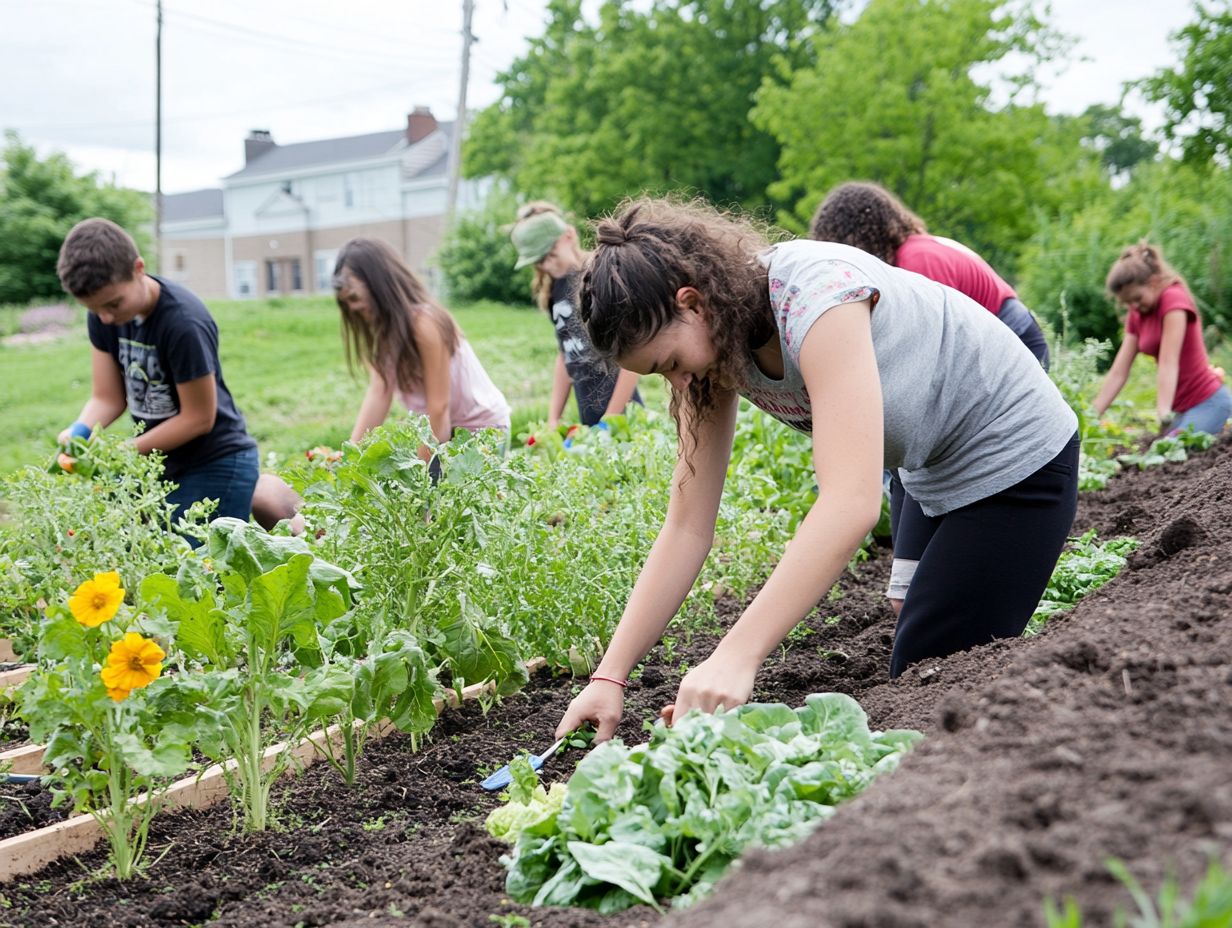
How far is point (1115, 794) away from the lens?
136 centimetres

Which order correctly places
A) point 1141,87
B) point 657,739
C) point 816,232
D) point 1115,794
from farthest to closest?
point 1141,87 < point 816,232 < point 657,739 < point 1115,794

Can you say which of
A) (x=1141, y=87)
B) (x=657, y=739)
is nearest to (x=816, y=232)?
(x=657, y=739)

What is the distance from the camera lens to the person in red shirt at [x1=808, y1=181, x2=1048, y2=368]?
4.34m

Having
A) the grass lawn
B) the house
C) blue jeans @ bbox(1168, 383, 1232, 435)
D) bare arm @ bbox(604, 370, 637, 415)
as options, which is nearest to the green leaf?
bare arm @ bbox(604, 370, 637, 415)

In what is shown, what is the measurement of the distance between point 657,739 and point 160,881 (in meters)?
1.31

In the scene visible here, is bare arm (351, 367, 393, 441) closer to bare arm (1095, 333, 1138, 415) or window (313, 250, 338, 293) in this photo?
bare arm (1095, 333, 1138, 415)

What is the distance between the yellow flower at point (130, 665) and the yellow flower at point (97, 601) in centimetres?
8

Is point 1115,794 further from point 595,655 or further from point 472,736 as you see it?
point 595,655

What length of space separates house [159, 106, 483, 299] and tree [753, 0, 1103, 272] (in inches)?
1058

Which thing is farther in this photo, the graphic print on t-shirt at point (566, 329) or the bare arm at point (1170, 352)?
the bare arm at point (1170, 352)

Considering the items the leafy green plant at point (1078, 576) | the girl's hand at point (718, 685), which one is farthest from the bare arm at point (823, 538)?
the leafy green plant at point (1078, 576)

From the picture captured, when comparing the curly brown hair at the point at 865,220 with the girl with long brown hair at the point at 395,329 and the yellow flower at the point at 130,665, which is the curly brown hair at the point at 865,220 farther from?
the yellow flower at the point at 130,665

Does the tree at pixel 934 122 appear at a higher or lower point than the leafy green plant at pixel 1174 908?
higher

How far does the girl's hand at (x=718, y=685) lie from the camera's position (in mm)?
2018
